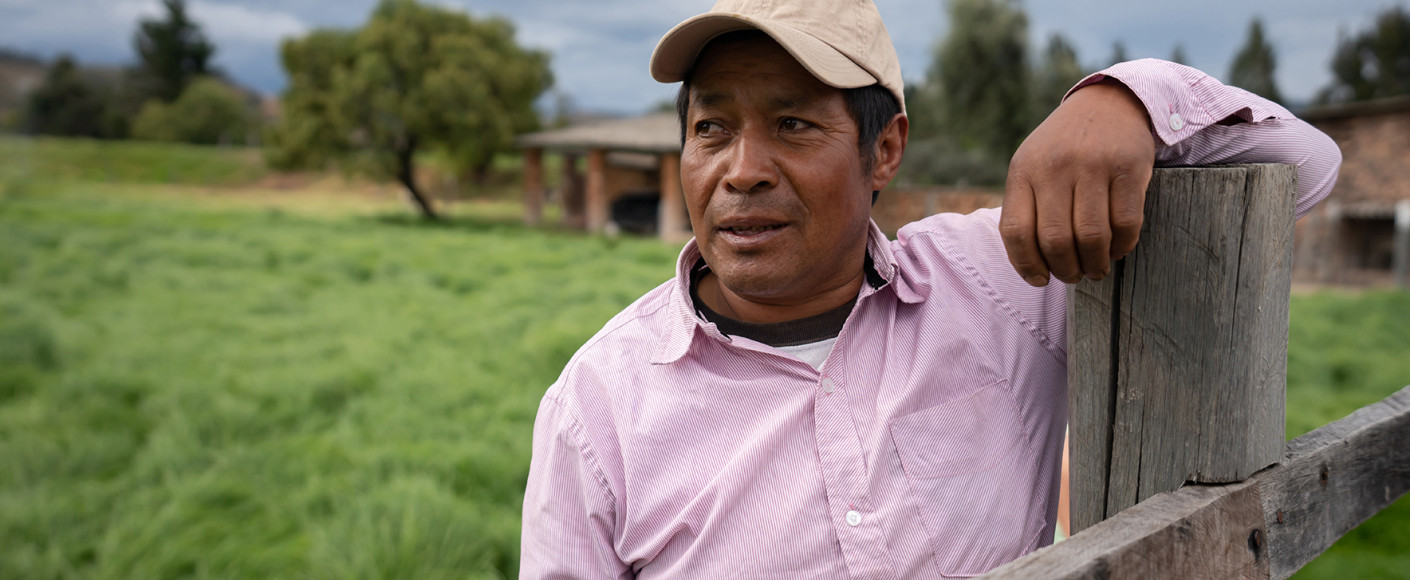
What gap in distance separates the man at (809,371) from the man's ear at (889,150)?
0.11 ft

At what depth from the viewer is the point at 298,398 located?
5105 mm

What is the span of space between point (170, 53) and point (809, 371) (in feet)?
212

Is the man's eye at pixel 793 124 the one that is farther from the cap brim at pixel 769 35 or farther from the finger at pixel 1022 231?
the finger at pixel 1022 231

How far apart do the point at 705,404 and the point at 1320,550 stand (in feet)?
2.82

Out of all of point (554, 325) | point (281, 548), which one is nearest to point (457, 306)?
point (554, 325)

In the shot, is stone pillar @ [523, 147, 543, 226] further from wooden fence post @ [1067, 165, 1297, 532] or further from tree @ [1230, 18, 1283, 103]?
tree @ [1230, 18, 1283, 103]

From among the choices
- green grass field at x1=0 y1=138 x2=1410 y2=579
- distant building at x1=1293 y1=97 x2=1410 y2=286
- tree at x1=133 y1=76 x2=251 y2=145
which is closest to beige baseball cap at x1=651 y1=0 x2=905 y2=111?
green grass field at x1=0 y1=138 x2=1410 y2=579

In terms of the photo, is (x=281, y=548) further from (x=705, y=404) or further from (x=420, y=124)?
(x=420, y=124)

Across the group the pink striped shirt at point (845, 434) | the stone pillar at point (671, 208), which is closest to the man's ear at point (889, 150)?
the pink striped shirt at point (845, 434)

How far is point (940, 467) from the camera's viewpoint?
47.6 inches

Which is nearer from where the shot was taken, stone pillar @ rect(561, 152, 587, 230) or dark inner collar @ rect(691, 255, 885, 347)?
dark inner collar @ rect(691, 255, 885, 347)

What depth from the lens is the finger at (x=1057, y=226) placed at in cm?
92

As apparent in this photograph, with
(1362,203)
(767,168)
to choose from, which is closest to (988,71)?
(1362,203)

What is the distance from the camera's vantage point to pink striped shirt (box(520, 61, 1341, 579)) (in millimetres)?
1177
